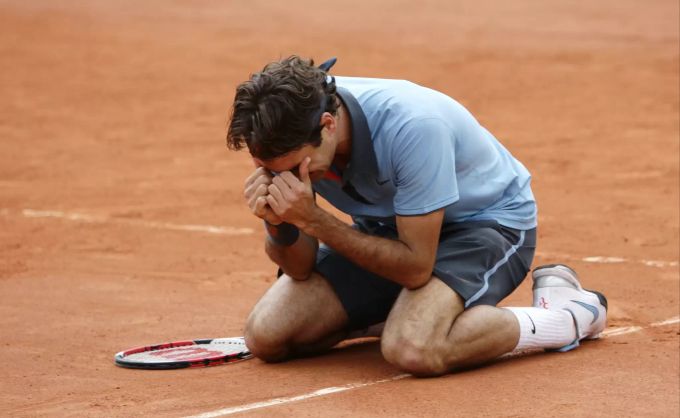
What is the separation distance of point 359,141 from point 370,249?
458 mm

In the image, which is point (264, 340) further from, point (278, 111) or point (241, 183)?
point (241, 183)

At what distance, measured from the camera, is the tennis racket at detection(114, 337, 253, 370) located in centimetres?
566

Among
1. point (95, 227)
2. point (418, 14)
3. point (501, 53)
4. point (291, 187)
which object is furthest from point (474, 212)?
point (418, 14)

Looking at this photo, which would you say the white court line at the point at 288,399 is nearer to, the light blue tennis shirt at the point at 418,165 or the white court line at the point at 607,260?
the light blue tennis shirt at the point at 418,165

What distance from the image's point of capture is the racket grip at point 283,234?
18.1 feet

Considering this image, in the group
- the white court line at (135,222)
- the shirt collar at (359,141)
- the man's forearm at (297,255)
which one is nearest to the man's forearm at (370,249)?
the shirt collar at (359,141)

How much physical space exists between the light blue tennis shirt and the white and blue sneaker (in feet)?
0.89

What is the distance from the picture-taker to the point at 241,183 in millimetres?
11289

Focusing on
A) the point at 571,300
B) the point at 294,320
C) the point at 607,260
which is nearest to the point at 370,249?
the point at 294,320

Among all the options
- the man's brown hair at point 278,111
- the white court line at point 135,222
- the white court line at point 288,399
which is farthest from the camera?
the white court line at point 135,222

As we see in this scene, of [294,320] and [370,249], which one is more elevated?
[370,249]

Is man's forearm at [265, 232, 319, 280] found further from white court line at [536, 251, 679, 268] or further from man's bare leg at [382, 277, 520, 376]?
white court line at [536, 251, 679, 268]

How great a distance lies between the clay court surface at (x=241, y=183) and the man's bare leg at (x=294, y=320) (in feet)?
0.38

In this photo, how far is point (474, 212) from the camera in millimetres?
5723
